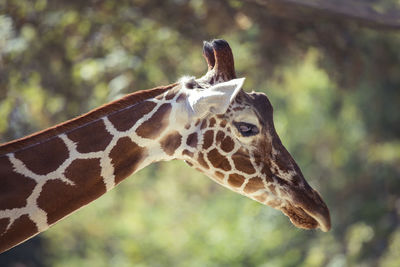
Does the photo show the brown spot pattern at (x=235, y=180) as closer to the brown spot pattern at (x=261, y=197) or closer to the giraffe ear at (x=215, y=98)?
the brown spot pattern at (x=261, y=197)

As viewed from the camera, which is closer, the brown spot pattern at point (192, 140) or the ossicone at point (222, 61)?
the brown spot pattern at point (192, 140)

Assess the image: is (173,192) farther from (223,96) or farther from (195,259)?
(223,96)

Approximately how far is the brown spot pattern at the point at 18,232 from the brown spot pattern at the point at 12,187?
81 millimetres

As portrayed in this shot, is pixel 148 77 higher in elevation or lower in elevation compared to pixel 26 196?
lower

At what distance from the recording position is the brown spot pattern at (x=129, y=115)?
3342 mm

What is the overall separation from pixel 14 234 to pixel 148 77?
5.37m

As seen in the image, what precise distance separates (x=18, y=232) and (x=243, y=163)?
1250mm

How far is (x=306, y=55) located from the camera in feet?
29.8

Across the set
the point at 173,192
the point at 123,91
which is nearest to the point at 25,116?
the point at 123,91

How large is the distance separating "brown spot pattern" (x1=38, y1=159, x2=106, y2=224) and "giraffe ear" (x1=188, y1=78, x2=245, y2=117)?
610mm

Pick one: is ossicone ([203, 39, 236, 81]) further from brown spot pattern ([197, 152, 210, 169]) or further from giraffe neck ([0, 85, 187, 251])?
brown spot pattern ([197, 152, 210, 169])

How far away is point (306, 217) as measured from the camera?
11.5ft

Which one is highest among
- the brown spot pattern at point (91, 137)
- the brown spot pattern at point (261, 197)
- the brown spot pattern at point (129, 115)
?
the brown spot pattern at point (129, 115)

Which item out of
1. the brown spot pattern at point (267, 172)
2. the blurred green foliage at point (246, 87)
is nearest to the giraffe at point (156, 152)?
the brown spot pattern at point (267, 172)
